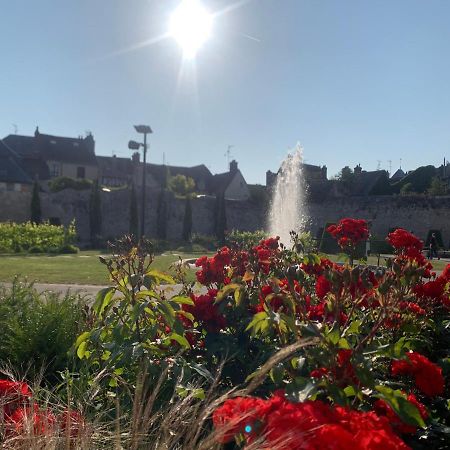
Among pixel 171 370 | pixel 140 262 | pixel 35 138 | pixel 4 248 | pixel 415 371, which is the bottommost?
pixel 4 248

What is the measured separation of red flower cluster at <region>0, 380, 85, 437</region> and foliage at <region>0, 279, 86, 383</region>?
1.13 meters

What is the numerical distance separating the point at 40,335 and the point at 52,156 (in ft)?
170

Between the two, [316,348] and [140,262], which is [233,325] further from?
[316,348]

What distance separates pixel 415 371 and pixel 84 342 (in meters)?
1.70

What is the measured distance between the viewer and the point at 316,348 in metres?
1.96

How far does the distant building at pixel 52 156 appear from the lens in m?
51.3

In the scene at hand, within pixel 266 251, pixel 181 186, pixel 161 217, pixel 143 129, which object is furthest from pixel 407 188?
pixel 266 251

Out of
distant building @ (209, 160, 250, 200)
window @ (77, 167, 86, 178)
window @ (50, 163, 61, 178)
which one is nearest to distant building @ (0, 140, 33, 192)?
window @ (50, 163, 61, 178)

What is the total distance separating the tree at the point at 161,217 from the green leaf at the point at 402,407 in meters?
36.8

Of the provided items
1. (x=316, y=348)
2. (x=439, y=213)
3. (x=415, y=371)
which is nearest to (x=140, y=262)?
(x=316, y=348)

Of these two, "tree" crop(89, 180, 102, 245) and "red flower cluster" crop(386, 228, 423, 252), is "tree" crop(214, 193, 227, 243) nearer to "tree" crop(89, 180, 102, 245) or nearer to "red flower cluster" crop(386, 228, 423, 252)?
"tree" crop(89, 180, 102, 245)

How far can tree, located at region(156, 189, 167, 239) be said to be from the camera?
126ft

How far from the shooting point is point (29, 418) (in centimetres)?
187

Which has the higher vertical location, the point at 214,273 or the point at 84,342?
the point at 214,273
